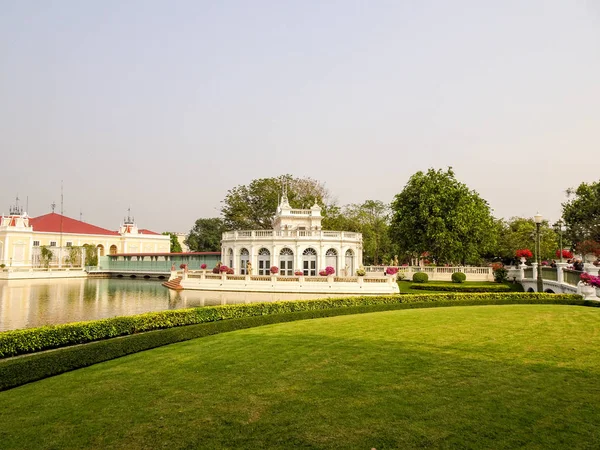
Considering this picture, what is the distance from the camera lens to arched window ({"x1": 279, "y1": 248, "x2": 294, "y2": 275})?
45.8 m

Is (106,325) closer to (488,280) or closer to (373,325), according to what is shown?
(373,325)

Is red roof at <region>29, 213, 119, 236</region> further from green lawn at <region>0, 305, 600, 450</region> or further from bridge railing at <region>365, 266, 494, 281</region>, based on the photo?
green lawn at <region>0, 305, 600, 450</region>

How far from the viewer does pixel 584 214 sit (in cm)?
4991

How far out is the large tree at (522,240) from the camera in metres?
61.0

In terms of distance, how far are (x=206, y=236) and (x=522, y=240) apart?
219 feet

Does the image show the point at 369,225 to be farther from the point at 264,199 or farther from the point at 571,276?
the point at 571,276

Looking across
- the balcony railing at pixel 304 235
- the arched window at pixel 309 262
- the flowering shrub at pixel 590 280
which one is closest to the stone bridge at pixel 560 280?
the flowering shrub at pixel 590 280

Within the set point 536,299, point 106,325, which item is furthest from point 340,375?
point 536,299

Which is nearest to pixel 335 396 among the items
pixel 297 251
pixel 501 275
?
pixel 297 251

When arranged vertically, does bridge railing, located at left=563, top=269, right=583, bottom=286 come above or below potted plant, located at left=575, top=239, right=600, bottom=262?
below

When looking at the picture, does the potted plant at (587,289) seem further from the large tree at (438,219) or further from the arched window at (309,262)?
the arched window at (309,262)

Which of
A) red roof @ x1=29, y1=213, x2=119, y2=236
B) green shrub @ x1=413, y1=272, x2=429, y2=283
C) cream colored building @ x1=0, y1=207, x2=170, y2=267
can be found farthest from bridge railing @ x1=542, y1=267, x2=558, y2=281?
red roof @ x1=29, y1=213, x2=119, y2=236

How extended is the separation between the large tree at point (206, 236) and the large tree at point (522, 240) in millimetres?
59412

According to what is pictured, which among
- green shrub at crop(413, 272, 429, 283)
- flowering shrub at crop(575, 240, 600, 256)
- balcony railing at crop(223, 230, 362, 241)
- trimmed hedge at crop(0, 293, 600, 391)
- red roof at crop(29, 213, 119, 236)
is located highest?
red roof at crop(29, 213, 119, 236)
